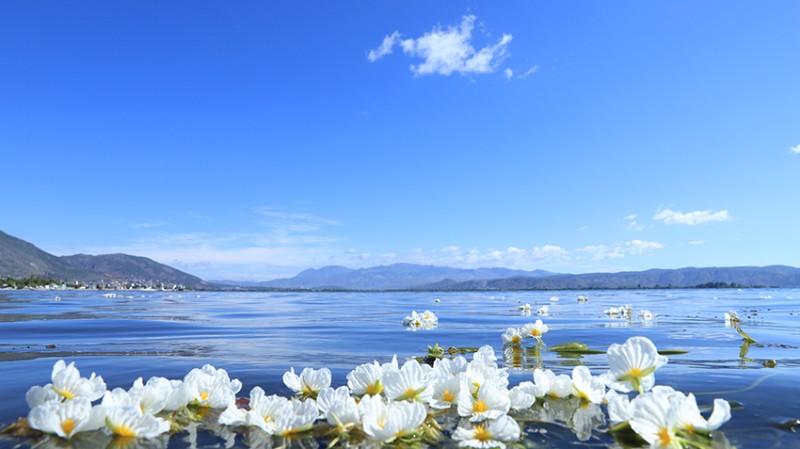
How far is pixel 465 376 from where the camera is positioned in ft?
10.8

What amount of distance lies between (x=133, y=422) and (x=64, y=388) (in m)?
0.67

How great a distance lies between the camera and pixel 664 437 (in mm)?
2561

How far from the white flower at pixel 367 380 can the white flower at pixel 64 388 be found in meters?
1.52

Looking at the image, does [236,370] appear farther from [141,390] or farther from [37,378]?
[141,390]

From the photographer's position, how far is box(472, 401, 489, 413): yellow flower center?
9.86 feet

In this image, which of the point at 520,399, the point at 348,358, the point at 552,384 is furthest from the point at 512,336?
the point at 520,399

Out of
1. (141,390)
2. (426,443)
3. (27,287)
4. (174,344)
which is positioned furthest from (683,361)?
(27,287)

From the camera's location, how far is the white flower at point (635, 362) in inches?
113

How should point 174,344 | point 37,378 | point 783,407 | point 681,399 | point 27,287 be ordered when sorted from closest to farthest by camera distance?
point 681,399
point 783,407
point 37,378
point 174,344
point 27,287

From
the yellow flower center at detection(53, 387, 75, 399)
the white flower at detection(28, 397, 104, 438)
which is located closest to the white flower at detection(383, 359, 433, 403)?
the white flower at detection(28, 397, 104, 438)

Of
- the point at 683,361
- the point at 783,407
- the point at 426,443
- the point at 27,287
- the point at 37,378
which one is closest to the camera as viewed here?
the point at 426,443

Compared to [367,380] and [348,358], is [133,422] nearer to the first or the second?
[367,380]

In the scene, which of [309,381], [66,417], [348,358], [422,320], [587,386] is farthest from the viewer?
[422,320]

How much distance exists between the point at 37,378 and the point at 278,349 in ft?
11.1
